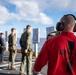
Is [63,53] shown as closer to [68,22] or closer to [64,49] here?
[64,49]

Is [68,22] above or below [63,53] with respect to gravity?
above

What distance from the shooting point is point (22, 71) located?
1007cm

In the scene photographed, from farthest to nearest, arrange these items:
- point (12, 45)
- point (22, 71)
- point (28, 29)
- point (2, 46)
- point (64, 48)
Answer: point (2, 46) → point (12, 45) → point (22, 71) → point (28, 29) → point (64, 48)

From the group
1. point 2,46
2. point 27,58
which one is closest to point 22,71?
point 27,58

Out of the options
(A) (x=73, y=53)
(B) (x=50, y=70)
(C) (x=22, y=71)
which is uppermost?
(A) (x=73, y=53)

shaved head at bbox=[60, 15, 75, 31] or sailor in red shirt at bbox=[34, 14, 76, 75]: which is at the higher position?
shaved head at bbox=[60, 15, 75, 31]

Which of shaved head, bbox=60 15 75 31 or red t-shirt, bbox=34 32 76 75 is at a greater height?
shaved head, bbox=60 15 75 31

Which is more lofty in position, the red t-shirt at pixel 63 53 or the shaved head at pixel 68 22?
the shaved head at pixel 68 22

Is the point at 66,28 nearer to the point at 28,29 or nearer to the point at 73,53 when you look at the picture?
the point at 73,53

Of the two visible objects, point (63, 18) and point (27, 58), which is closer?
point (63, 18)

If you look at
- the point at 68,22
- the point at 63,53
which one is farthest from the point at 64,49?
the point at 68,22

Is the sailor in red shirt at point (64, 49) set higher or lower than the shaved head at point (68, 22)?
lower

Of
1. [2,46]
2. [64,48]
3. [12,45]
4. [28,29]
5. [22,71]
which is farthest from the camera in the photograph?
[2,46]

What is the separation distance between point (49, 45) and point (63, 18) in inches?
15.1
